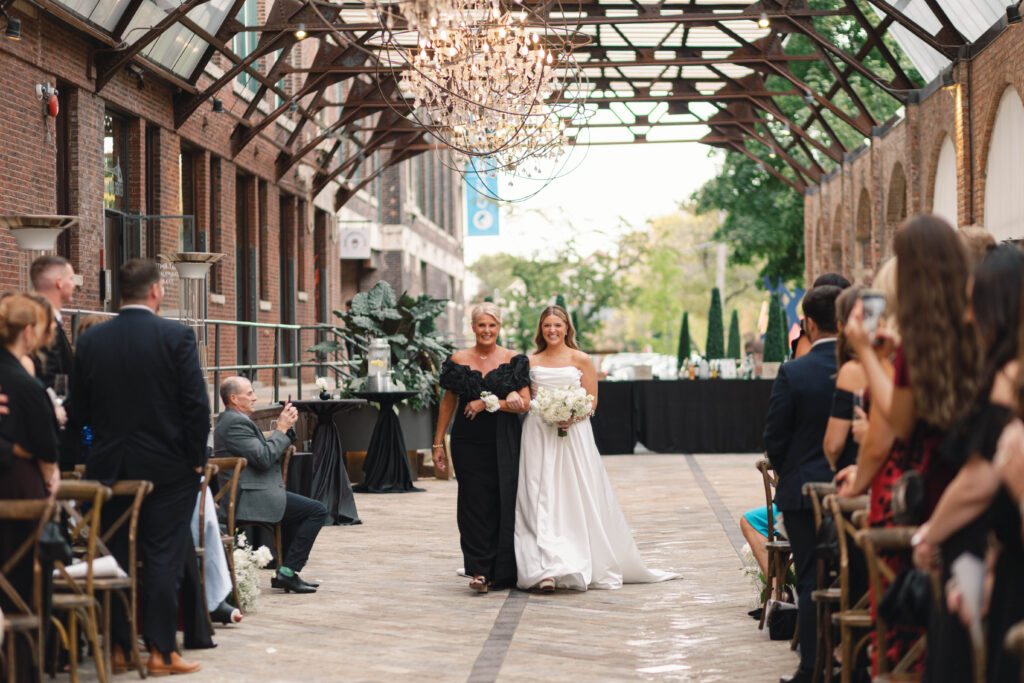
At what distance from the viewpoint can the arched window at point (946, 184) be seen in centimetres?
1783

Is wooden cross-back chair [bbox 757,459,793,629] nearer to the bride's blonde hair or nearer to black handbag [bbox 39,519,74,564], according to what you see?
the bride's blonde hair

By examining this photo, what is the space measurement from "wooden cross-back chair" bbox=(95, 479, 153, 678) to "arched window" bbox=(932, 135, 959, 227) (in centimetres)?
1423

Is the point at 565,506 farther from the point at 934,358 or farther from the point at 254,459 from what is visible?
the point at 934,358

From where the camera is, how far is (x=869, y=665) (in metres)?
4.83

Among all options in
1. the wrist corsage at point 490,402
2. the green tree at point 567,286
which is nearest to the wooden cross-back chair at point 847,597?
the wrist corsage at point 490,402

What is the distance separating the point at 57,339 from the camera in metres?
6.20

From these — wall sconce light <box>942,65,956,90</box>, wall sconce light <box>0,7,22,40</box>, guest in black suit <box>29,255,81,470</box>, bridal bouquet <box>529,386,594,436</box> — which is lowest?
bridal bouquet <box>529,386,594,436</box>

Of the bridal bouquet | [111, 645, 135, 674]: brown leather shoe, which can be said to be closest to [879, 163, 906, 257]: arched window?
the bridal bouquet

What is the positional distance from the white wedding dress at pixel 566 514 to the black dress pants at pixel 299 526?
50.6 inches

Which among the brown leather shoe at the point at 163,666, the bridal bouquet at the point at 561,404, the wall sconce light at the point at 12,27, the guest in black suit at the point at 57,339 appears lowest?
the brown leather shoe at the point at 163,666

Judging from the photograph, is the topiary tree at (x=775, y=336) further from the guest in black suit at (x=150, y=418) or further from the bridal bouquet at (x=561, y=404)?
the guest in black suit at (x=150, y=418)

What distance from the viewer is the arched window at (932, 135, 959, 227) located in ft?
58.5

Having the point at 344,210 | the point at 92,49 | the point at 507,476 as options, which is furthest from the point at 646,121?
the point at 507,476

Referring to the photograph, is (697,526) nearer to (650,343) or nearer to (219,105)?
(219,105)
